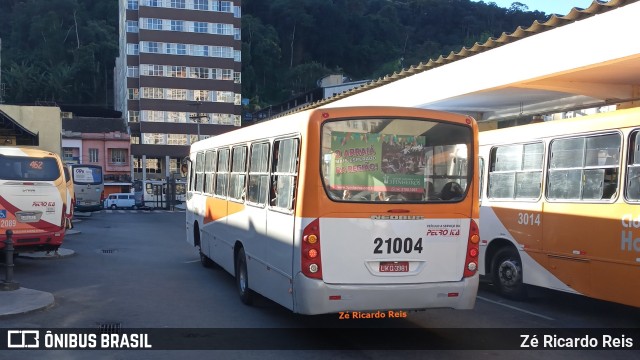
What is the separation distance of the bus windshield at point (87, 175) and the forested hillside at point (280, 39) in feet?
183

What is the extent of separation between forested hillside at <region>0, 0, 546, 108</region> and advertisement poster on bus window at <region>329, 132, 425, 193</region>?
91405 mm

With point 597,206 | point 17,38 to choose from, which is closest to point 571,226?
point 597,206

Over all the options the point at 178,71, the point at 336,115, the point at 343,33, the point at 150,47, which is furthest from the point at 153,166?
the point at 336,115

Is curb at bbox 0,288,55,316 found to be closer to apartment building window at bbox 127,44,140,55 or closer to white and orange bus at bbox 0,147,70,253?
white and orange bus at bbox 0,147,70,253

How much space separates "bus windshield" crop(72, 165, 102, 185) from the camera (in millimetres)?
42309

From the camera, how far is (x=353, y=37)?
384 ft

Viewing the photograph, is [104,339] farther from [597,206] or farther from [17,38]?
[17,38]

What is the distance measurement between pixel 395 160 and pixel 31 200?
30.6ft

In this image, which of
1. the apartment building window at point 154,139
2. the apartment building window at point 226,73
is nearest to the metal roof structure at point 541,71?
the apartment building window at point 154,139

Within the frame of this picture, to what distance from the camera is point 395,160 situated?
723cm

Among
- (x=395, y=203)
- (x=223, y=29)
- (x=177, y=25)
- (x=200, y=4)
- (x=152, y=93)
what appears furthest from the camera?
(x=223, y=29)

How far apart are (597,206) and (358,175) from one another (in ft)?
12.8

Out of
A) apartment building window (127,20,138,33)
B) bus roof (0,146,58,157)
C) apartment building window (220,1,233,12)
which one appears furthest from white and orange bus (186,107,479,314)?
apartment building window (127,20,138,33)

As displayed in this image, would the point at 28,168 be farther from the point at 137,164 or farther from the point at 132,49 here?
the point at 132,49
